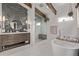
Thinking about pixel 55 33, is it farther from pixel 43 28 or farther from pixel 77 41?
pixel 77 41

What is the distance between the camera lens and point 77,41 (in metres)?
1.62

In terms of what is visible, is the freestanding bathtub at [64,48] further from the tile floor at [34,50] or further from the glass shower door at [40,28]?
the glass shower door at [40,28]

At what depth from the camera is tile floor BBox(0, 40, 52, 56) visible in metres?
1.59

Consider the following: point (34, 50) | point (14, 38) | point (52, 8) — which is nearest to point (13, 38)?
point (14, 38)

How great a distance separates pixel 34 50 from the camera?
5.54 feet

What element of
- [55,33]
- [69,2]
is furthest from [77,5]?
[55,33]

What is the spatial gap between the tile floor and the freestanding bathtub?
0.08 metres

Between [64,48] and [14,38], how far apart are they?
785mm

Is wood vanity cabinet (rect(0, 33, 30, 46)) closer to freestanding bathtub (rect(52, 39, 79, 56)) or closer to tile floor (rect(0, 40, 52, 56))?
tile floor (rect(0, 40, 52, 56))

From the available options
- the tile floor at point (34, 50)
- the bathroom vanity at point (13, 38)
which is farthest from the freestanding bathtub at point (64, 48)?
the bathroom vanity at point (13, 38)

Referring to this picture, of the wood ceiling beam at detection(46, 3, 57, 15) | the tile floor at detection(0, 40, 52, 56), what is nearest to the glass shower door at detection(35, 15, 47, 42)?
the tile floor at detection(0, 40, 52, 56)

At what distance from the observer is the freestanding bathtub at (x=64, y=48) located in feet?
5.21

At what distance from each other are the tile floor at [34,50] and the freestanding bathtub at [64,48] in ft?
0.26

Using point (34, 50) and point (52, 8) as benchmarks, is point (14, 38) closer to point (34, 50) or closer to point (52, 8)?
point (34, 50)
